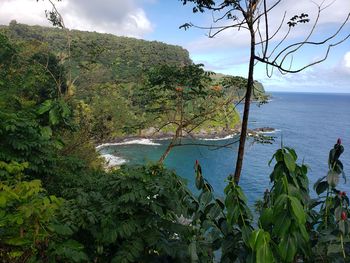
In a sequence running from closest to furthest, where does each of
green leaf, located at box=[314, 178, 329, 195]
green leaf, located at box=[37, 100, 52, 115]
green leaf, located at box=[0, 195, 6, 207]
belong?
green leaf, located at box=[0, 195, 6, 207]
green leaf, located at box=[314, 178, 329, 195]
green leaf, located at box=[37, 100, 52, 115]

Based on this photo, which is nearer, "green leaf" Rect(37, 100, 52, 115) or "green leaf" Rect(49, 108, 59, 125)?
"green leaf" Rect(49, 108, 59, 125)

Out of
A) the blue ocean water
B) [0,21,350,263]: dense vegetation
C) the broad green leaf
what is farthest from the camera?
the blue ocean water

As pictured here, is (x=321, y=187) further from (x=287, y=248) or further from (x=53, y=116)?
(x=53, y=116)

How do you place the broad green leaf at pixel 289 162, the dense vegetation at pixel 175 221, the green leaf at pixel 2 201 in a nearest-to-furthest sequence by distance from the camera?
the dense vegetation at pixel 175 221, the broad green leaf at pixel 289 162, the green leaf at pixel 2 201

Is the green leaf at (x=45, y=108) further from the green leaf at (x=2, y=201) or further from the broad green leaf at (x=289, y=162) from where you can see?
the broad green leaf at (x=289, y=162)

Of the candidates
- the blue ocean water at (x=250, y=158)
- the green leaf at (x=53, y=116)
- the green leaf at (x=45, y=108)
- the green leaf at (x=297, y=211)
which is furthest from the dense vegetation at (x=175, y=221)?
the blue ocean water at (x=250, y=158)

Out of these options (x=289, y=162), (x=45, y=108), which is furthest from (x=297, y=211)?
(x=45, y=108)

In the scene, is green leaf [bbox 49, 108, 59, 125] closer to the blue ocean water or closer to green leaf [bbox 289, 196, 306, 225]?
green leaf [bbox 289, 196, 306, 225]

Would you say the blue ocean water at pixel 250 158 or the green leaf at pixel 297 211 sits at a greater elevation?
the green leaf at pixel 297 211

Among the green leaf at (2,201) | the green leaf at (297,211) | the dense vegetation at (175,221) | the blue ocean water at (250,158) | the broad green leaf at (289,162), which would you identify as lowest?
the blue ocean water at (250,158)

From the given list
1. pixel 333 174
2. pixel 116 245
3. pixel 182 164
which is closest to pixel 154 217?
pixel 116 245

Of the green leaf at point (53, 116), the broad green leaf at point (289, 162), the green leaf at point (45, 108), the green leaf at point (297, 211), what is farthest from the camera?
the green leaf at point (45, 108)

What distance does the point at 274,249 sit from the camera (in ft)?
6.08

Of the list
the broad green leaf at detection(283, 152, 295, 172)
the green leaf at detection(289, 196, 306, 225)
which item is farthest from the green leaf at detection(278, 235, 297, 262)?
the broad green leaf at detection(283, 152, 295, 172)
